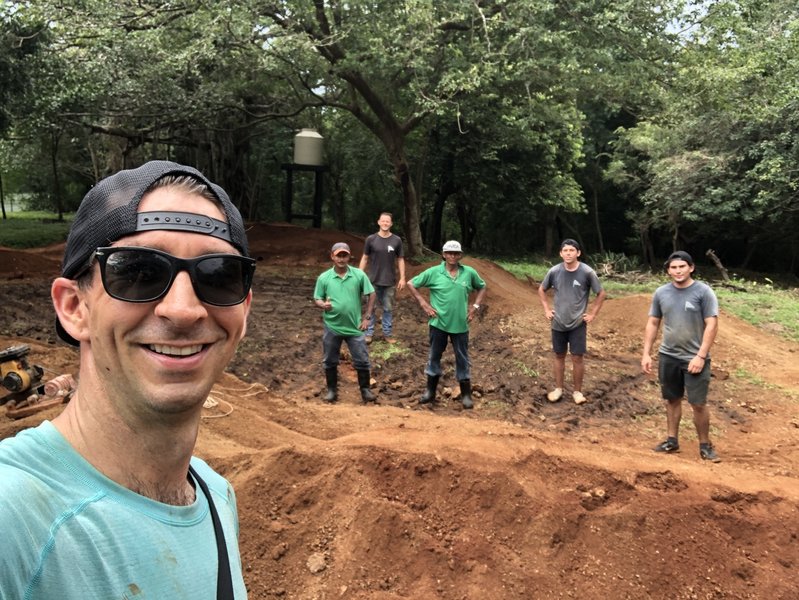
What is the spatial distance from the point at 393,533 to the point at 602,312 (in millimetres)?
9211

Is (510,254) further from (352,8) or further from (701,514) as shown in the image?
(701,514)

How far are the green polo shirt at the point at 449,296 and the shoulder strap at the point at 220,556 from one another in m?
5.52

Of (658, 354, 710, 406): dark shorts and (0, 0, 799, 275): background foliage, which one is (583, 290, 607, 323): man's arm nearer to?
(658, 354, 710, 406): dark shorts

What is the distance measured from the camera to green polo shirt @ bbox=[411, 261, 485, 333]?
6.76m

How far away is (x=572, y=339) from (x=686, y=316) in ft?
5.86

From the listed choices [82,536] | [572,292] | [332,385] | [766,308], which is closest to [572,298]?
[572,292]

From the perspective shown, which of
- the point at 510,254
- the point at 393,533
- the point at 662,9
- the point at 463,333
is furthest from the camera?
the point at 510,254

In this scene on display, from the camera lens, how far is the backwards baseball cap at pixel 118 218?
42.9 inches

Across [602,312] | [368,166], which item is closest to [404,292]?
[602,312]

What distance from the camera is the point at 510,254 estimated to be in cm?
2636

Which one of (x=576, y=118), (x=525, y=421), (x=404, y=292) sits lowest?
(x=525, y=421)

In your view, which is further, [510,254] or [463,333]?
[510,254]

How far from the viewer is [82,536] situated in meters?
0.95

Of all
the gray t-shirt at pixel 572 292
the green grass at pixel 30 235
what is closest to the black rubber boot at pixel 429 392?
the gray t-shirt at pixel 572 292
